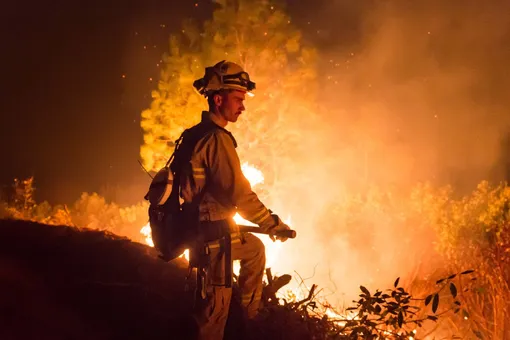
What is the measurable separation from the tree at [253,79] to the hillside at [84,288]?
703 centimetres

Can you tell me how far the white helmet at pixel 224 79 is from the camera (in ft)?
13.7

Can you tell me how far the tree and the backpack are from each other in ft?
28.5

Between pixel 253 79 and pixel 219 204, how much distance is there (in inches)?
379

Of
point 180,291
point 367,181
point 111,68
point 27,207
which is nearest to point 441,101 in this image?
point 367,181

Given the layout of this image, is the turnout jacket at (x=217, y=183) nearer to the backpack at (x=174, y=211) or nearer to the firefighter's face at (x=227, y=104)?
the backpack at (x=174, y=211)

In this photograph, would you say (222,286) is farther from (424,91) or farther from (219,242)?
(424,91)

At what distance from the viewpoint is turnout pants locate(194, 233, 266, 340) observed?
3916 millimetres

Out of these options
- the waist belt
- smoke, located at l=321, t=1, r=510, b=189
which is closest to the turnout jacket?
the waist belt

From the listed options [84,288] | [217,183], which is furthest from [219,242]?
[84,288]

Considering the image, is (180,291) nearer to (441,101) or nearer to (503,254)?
(503,254)

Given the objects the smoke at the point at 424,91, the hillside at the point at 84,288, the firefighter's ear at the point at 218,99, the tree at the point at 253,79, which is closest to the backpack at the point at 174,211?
the firefighter's ear at the point at 218,99

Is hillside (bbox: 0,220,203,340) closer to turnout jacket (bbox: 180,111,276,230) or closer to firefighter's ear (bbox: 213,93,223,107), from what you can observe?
turnout jacket (bbox: 180,111,276,230)

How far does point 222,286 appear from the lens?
155 inches

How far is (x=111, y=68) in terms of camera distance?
2014 centimetres
